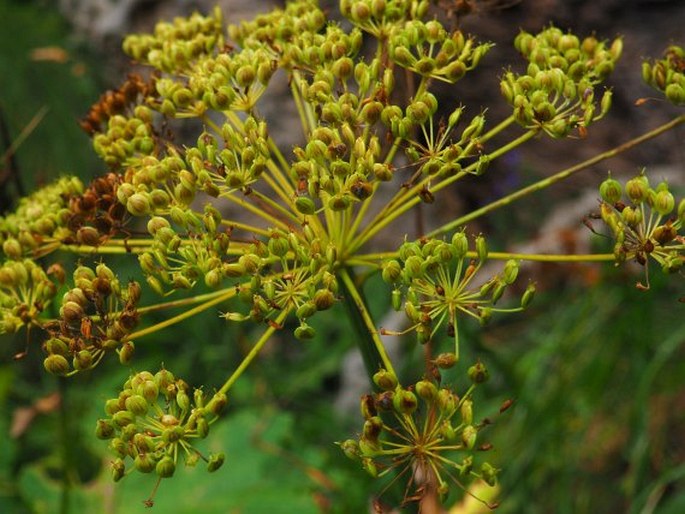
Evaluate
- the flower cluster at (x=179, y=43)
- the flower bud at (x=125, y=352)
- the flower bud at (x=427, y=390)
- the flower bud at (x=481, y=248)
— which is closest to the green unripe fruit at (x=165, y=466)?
the flower bud at (x=125, y=352)

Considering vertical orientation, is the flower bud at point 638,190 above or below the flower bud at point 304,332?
above

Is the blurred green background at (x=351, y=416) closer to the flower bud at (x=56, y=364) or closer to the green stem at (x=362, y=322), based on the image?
the green stem at (x=362, y=322)

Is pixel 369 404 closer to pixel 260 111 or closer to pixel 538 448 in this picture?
pixel 538 448

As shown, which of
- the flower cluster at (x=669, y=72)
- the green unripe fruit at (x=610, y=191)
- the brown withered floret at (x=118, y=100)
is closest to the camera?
the green unripe fruit at (x=610, y=191)

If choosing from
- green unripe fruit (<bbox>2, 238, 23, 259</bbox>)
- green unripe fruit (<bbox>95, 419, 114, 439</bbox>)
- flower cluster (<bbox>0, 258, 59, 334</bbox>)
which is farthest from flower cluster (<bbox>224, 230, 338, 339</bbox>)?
green unripe fruit (<bbox>2, 238, 23, 259</bbox>)

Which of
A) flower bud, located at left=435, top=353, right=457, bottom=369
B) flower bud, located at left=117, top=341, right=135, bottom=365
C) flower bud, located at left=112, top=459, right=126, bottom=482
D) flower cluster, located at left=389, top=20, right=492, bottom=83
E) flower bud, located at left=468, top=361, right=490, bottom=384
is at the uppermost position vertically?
flower cluster, located at left=389, top=20, right=492, bottom=83

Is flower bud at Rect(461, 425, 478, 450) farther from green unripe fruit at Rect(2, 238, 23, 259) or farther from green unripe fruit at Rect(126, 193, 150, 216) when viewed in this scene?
green unripe fruit at Rect(2, 238, 23, 259)
